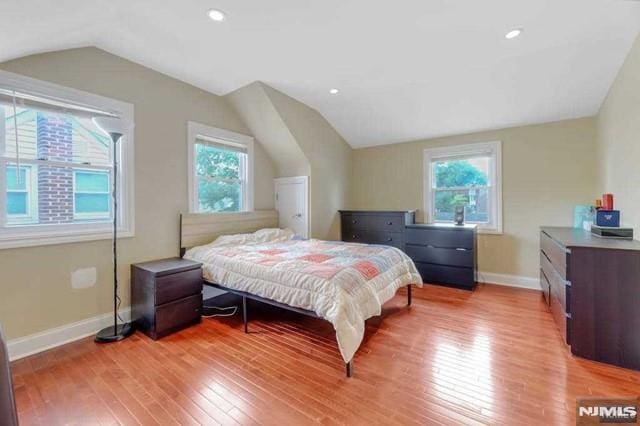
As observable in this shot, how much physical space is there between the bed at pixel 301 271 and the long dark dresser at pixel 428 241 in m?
1.18

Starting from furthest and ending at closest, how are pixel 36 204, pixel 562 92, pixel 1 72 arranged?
pixel 562 92, pixel 36 204, pixel 1 72

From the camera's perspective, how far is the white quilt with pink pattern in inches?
84.7

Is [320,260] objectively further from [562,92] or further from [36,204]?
[562,92]

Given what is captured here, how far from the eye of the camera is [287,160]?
461 centimetres

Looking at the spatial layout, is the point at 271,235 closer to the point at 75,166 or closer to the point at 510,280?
the point at 75,166

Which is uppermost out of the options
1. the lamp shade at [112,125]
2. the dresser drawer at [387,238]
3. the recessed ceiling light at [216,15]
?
the recessed ceiling light at [216,15]

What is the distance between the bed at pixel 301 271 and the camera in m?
2.18

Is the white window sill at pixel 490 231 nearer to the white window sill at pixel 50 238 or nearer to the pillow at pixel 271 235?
the pillow at pixel 271 235

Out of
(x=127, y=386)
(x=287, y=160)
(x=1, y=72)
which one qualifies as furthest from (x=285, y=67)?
(x=127, y=386)

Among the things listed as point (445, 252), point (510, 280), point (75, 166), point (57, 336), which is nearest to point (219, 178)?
point (75, 166)

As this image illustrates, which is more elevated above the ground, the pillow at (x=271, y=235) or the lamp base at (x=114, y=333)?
the pillow at (x=271, y=235)

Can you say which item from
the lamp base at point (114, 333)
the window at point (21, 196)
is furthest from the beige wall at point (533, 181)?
the window at point (21, 196)

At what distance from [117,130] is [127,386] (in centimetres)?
201

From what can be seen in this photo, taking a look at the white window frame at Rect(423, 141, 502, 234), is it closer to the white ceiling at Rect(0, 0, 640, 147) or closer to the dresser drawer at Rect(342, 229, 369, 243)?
the white ceiling at Rect(0, 0, 640, 147)
